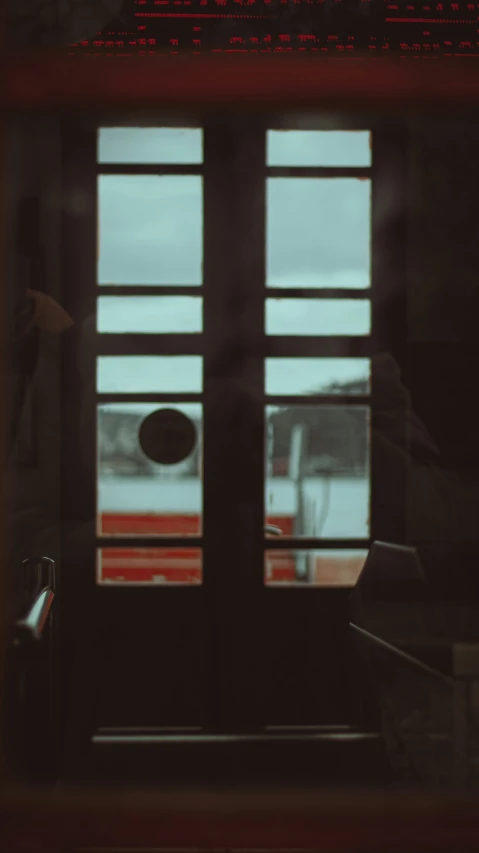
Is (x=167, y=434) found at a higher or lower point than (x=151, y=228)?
lower

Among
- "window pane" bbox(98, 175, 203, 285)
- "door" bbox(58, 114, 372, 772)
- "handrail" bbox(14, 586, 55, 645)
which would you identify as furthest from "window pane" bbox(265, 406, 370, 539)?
"handrail" bbox(14, 586, 55, 645)

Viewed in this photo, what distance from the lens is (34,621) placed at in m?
0.96

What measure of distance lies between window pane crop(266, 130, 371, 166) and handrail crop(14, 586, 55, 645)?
1.88 m

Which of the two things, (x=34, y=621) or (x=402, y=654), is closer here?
(x=34, y=621)

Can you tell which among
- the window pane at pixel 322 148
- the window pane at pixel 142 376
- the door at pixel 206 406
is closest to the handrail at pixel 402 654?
the door at pixel 206 406

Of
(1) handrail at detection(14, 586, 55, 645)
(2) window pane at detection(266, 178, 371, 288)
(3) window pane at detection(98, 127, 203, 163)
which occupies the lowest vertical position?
(1) handrail at detection(14, 586, 55, 645)

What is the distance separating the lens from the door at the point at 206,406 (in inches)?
93.9

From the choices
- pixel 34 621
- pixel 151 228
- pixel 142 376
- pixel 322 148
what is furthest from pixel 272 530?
pixel 34 621

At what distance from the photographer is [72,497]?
7.94ft

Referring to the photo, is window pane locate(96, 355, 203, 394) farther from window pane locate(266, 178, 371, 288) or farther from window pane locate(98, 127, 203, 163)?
window pane locate(98, 127, 203, 163)

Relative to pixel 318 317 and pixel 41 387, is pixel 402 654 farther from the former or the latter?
pixel 41 387

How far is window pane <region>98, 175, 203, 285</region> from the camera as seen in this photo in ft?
7.81

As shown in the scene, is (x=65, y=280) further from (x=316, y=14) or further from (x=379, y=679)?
(x=379, y=679)

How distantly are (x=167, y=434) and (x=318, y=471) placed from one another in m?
0.58
